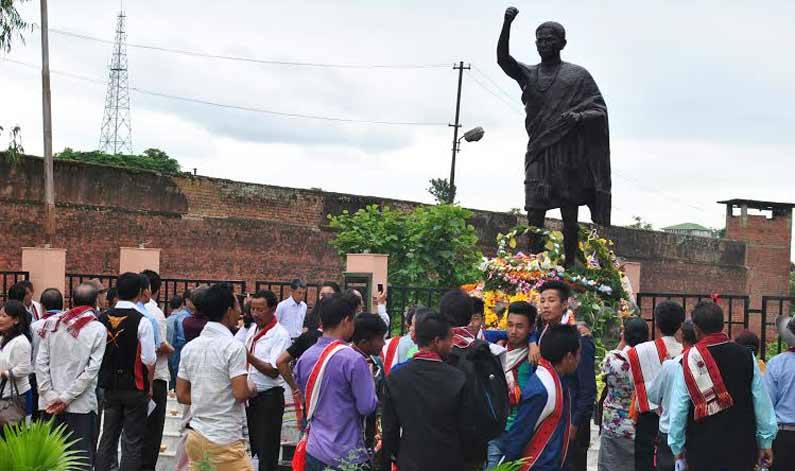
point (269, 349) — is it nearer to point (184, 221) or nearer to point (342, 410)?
point (342, 410)

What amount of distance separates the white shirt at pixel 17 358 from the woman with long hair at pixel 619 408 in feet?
13.3

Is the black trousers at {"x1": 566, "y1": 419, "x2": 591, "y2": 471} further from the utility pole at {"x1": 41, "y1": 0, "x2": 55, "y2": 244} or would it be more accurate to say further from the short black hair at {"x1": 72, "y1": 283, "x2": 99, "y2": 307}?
the utility pole at {"x1": 41, "y1": 0, "x2": 55, "y2": 244}

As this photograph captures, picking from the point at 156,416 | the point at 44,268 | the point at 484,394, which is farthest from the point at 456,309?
the point at 44,268

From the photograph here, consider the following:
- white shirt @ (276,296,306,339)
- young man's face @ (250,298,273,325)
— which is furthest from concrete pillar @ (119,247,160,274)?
young man's face @ (250,298,273,325)

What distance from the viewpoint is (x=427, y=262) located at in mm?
19969

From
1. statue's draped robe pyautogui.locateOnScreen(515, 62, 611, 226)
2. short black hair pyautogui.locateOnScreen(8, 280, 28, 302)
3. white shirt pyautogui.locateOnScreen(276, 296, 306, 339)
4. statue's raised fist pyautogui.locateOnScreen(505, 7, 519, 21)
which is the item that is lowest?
white shirt pyautogui.locateOnScreen(276, 296, 306, 339)

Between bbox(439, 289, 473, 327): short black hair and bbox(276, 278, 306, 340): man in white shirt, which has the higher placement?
bbox(439, 289, 473, 327): short black hair

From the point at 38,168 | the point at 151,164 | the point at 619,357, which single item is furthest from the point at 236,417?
the point at 151,164

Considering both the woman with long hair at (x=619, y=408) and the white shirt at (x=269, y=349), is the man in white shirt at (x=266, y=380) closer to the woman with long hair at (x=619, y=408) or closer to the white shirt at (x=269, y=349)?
the white shirt at (x=269, y=349)

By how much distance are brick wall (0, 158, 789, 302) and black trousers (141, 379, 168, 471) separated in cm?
1428

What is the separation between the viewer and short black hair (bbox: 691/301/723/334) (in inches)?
248

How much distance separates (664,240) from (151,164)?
18.8 meters

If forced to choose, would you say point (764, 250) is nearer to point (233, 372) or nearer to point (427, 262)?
point (427, 262)

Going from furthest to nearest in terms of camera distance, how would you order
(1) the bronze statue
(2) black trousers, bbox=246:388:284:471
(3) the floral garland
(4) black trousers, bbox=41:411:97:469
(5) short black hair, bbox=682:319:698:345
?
(1) the bronze statue → (3) the floral garland → (2) black trousers, bbox=246:388:284:471 → (4) black trousers, bbox=41:411:97:469 → (5) short black hair, bbox=682:319:698:345
